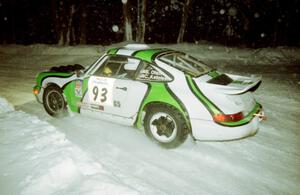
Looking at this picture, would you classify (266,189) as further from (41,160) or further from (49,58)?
(49,58)

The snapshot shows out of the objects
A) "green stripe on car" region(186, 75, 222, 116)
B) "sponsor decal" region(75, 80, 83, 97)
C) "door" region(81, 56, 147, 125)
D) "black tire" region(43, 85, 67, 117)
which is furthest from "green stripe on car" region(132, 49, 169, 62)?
"black tire" region(43, 85, 67, 117)

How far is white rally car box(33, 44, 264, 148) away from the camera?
478 cm

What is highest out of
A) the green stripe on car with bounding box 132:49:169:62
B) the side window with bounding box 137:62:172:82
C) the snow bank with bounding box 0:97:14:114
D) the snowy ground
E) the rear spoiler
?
the green stripe on car with bounding box 132:49:169:62

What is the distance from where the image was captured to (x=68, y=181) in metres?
4.03

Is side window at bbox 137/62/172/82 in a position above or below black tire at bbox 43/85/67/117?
above

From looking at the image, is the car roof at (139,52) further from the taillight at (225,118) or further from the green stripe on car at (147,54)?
the taillight at (225,118)

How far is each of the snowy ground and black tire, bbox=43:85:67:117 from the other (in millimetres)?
185

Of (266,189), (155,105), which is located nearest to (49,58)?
(155,105)

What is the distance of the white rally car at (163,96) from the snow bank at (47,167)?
1.03 metres

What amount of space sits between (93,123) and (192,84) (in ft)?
8.37

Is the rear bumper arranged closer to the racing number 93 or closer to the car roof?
the car roof

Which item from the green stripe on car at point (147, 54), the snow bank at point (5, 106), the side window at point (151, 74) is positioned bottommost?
the snow bank at point (5, 106)

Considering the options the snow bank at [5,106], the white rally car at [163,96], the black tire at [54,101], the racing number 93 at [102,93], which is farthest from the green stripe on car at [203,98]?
the snow bank at [5,106]

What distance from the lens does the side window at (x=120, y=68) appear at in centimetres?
583
